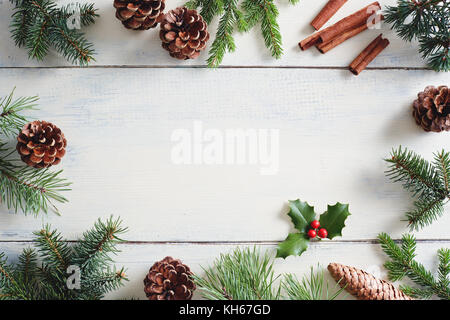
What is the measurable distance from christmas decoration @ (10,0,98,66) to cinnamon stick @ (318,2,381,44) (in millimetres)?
581

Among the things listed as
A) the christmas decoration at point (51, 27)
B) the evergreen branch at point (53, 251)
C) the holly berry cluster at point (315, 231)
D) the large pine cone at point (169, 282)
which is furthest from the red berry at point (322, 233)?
the christmas decoration at point (51, 27)

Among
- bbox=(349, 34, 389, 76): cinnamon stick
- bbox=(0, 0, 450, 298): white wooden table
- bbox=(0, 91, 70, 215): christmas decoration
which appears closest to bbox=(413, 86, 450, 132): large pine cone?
bbox=(0, 0, 450, 298): white wooden table

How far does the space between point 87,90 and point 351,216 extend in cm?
75

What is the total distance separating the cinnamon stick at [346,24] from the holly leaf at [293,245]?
0.50 m

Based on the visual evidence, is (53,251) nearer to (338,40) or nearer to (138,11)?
(138,11)

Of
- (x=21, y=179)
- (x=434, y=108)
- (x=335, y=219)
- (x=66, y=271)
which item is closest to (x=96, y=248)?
(x=66, y=271)

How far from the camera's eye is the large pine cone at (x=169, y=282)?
897 millimetres

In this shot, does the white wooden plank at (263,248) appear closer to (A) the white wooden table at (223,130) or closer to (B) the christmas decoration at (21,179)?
(A) the white wooden table at (223,130)

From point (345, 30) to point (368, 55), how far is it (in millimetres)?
88

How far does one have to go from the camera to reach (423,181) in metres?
0.95

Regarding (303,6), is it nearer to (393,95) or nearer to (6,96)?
(393,95)

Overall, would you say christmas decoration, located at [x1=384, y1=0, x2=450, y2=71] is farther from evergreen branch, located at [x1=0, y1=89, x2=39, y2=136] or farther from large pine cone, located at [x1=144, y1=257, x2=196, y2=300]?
evergreen branch, located at [x1=0, y1=89, x2=39, y2=136]

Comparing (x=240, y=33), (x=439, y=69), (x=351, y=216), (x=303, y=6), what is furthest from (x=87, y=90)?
(x=439, y=69)

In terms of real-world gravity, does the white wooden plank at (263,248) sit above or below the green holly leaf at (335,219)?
below
